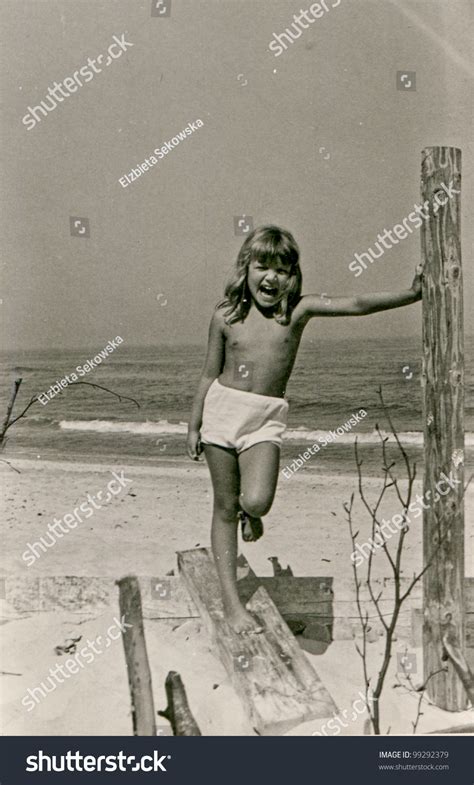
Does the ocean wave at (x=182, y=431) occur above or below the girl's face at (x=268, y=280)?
below

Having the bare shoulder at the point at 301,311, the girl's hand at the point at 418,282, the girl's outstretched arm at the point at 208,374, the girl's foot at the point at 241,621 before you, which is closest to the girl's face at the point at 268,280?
the bare shoulder at the point at 301,311

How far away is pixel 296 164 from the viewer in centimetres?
457

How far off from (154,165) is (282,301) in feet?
3.77

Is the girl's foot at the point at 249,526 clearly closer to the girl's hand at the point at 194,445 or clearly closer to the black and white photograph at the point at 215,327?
the black and white photograph at the point at 215,327

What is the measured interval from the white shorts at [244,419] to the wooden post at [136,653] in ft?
3.45

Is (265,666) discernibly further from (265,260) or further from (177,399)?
(265,260)

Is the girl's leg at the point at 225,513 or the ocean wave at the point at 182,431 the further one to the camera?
the ocean wave at the point at 182,431

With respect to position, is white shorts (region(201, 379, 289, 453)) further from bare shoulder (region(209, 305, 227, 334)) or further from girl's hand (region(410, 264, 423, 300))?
girl's hand (region(410, 264, 423, 300))

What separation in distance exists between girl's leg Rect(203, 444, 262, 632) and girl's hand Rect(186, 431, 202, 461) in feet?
0.16

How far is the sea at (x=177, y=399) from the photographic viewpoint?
15.2 ft

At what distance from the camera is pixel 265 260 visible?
4.30 metres

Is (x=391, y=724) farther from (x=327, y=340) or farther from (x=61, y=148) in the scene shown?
(x=61, y=148)

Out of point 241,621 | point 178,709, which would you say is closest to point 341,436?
point 241,621

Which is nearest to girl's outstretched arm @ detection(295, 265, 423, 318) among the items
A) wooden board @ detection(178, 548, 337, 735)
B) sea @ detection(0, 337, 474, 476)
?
sea @ detection(0, 337, 474, 476)
